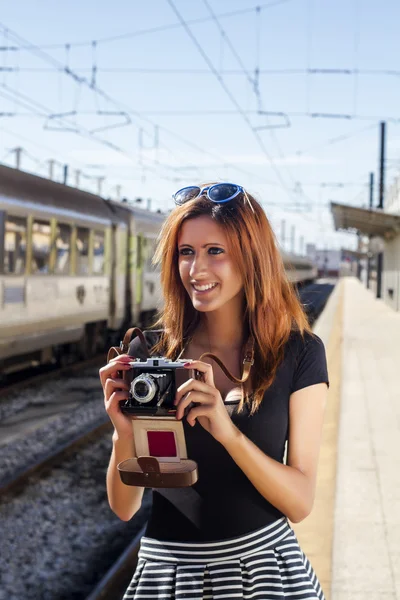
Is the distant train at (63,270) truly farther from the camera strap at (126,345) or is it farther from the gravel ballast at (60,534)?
A: the camera strap at (126,345)

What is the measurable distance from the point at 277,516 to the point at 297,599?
7.5 inches


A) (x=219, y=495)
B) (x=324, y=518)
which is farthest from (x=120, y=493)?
(x=324, y=518)

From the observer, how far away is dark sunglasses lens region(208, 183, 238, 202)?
6.57ft

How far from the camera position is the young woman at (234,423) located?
1807 mm

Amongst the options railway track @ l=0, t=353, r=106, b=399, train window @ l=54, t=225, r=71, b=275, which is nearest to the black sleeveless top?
railway track @ l=0, t=353, r=106, b=399

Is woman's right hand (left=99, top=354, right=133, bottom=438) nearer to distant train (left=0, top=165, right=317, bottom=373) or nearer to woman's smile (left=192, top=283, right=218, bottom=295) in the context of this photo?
woman's smile (left=192, top=283, right=218, bottom=295)

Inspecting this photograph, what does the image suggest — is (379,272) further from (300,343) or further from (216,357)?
(216,357)

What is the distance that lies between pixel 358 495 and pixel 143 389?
5.05 m

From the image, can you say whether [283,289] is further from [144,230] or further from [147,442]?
[144,230]

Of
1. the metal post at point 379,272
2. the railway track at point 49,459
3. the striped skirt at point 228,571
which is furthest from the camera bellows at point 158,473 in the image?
the metal post at point 379,272

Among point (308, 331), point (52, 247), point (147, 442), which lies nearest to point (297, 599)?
point (147, 442)

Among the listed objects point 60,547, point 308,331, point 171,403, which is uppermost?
point 308,331

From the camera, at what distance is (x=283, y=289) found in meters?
2.11

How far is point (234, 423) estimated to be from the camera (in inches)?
74.5
